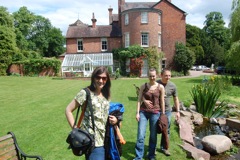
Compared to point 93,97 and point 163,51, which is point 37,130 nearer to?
point 93,97

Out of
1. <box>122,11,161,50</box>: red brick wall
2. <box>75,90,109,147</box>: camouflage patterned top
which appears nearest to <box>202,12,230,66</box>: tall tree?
<box>122,11,161,50</box>: red brick wall

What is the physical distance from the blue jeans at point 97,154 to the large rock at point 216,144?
411cm

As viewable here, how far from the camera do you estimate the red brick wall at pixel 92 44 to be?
34.8 metres

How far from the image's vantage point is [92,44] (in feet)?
Result: 114

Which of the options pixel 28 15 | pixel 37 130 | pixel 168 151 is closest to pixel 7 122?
pixel 37 130

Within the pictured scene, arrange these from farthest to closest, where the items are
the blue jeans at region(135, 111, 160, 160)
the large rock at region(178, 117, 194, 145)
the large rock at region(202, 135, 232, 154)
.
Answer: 1. the large rock at region(178, 117, 194, 145)
2. the large rock at region(202, 135, 232, 154)
3. the blue jeans at region(135, 111, 160, 160)

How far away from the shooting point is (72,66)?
32219 millimetres

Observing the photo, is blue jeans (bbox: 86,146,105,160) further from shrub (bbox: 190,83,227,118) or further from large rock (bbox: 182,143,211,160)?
shrub (bbox: 190,83,227,118)

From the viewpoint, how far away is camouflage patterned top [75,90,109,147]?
9.70 feet

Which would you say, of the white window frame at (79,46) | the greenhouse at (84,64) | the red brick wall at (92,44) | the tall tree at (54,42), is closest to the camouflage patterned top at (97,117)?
the greenhouse at (84,64)

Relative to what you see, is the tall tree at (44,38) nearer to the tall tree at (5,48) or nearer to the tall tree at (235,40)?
the tall tree at (5,48)

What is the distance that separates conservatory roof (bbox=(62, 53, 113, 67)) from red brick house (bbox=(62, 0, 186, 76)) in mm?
1208

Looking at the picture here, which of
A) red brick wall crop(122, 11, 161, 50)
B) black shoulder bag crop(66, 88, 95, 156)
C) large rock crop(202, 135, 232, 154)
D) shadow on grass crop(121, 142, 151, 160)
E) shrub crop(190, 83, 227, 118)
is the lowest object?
large rock crop(202, 135, 232, 154)

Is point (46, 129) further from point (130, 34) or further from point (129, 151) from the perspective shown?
point (130, 34)
